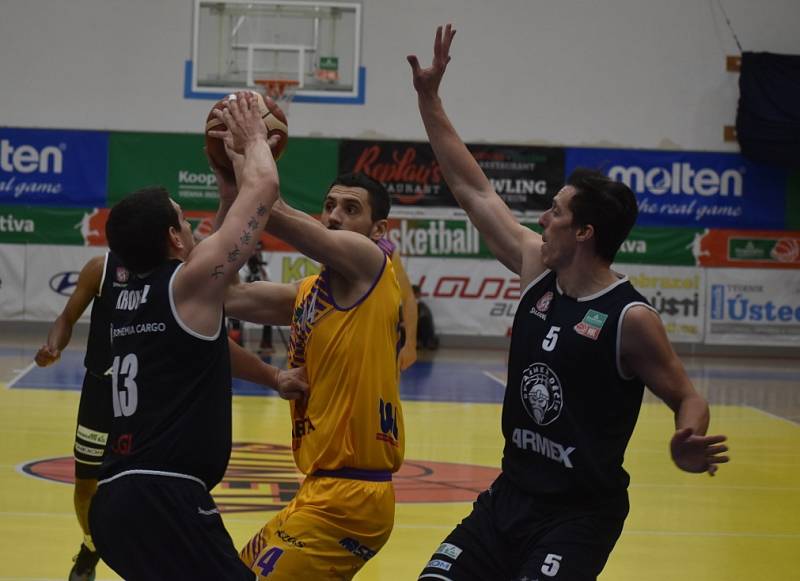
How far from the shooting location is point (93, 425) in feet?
20.2

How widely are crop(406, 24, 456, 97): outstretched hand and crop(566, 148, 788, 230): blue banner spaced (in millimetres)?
19136

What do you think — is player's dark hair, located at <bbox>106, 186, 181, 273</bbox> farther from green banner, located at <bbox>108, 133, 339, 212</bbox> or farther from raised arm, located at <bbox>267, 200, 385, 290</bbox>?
green banner, located at <bbox>108, 133, 339, 212</bbox>

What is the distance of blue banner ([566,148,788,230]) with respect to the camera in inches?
923

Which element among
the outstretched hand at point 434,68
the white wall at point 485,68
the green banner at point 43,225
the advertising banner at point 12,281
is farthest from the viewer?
the white wall at point 485,68

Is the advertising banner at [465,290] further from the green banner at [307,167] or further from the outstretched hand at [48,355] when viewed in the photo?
the outstretched hand at [48,355]

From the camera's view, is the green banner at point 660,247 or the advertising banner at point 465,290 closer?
the advertising banner at point 465,290

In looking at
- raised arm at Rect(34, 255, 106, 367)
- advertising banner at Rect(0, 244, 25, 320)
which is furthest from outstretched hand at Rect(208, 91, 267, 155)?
advertising banner at Rect(0, 244, 25, 320)

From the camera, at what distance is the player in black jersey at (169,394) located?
11.7 ft

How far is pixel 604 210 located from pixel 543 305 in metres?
0.39

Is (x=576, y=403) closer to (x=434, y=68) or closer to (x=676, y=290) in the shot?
(x=434, y=68)

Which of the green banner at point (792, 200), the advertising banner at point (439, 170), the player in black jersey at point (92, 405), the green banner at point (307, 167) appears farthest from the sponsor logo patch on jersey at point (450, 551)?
the green banner at point (792, 200)

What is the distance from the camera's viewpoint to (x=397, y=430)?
4336 millimetres

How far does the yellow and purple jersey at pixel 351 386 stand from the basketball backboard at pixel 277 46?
1657 centimetres

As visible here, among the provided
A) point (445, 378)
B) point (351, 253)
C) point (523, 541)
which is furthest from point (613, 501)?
point (445, 378)
